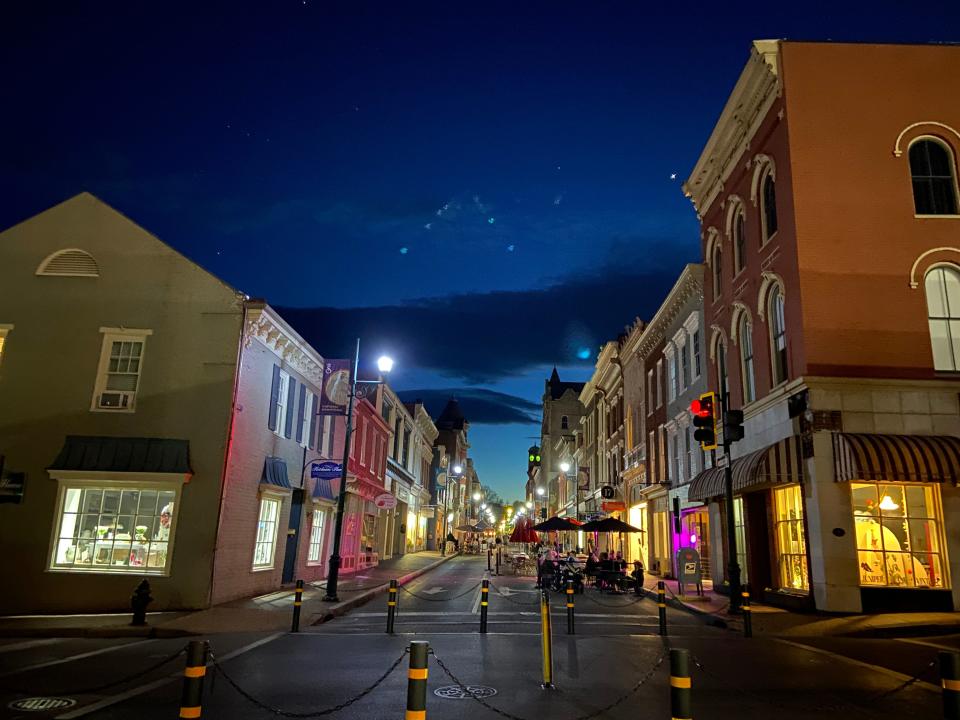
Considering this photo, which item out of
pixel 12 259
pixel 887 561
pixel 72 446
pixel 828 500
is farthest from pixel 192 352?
pixel 887 561

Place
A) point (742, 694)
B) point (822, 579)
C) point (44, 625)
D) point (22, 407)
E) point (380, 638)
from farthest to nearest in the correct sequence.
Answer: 1. point (22, 407)
2. point (822, 579)
3. point (44, 625)
4. point (380, 638)
5. point (742, 694)

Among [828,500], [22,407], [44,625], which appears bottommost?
[44,625]

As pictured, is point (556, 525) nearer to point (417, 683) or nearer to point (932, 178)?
point (932, 178)

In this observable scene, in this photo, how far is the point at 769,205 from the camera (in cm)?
2117

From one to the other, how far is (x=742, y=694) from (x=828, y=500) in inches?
386

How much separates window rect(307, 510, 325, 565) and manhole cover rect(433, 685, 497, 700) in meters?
17.8

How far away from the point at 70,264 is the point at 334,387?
8288mm

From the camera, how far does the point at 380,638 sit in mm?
13289

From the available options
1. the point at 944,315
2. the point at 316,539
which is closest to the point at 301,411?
the point at 316,539

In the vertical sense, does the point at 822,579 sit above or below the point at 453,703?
above

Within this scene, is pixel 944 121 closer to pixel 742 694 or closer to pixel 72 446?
pixel 742 694

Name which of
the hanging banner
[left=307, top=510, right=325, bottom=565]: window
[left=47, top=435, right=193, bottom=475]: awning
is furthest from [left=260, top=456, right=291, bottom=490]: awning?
[left=307, top=510, right=325, bottom=565]: window

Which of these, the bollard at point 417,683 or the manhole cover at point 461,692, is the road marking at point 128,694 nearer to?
the manhole cover at point 461,692

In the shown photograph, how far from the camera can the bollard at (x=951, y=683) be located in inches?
205
